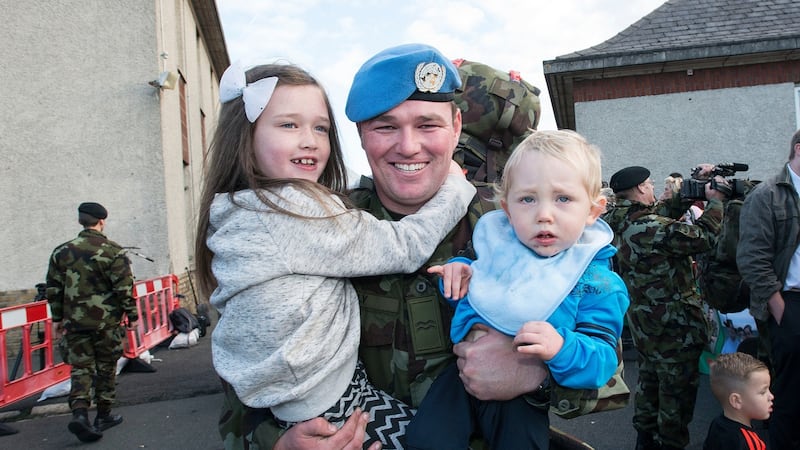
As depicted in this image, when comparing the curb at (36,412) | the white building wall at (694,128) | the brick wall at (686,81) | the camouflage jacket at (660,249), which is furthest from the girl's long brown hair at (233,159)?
the brick wall at (686,81)

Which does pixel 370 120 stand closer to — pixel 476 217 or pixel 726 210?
pixel 476 217

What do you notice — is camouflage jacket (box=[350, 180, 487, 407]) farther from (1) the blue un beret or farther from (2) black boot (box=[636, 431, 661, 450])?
(2) black boot (box=[636, 431, 661, 450])

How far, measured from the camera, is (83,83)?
10438 mm

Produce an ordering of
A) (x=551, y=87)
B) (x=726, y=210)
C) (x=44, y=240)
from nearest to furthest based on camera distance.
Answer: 1. (x=726, y=210)
2. (x=44, y=240)
3. (x=551, y=87)

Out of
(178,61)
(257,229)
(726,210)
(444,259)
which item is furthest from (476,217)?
(178,61)

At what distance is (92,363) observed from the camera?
6.05 metres

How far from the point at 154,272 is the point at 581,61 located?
28.4 ft

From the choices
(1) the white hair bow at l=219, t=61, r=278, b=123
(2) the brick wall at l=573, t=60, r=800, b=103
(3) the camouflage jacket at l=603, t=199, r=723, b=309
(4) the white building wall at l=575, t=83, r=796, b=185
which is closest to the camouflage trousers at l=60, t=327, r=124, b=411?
(1) the white hair bow at l=219, t=61, r=278, b=123

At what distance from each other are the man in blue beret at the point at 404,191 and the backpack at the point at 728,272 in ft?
11.7

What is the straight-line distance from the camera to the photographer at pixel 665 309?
4.55m

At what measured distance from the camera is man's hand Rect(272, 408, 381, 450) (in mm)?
1543

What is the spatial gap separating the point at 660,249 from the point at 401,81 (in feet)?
11.9

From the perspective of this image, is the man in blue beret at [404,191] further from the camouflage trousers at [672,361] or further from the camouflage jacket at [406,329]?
the camouflage trousers at [672,361]

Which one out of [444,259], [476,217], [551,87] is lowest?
[444,259]
